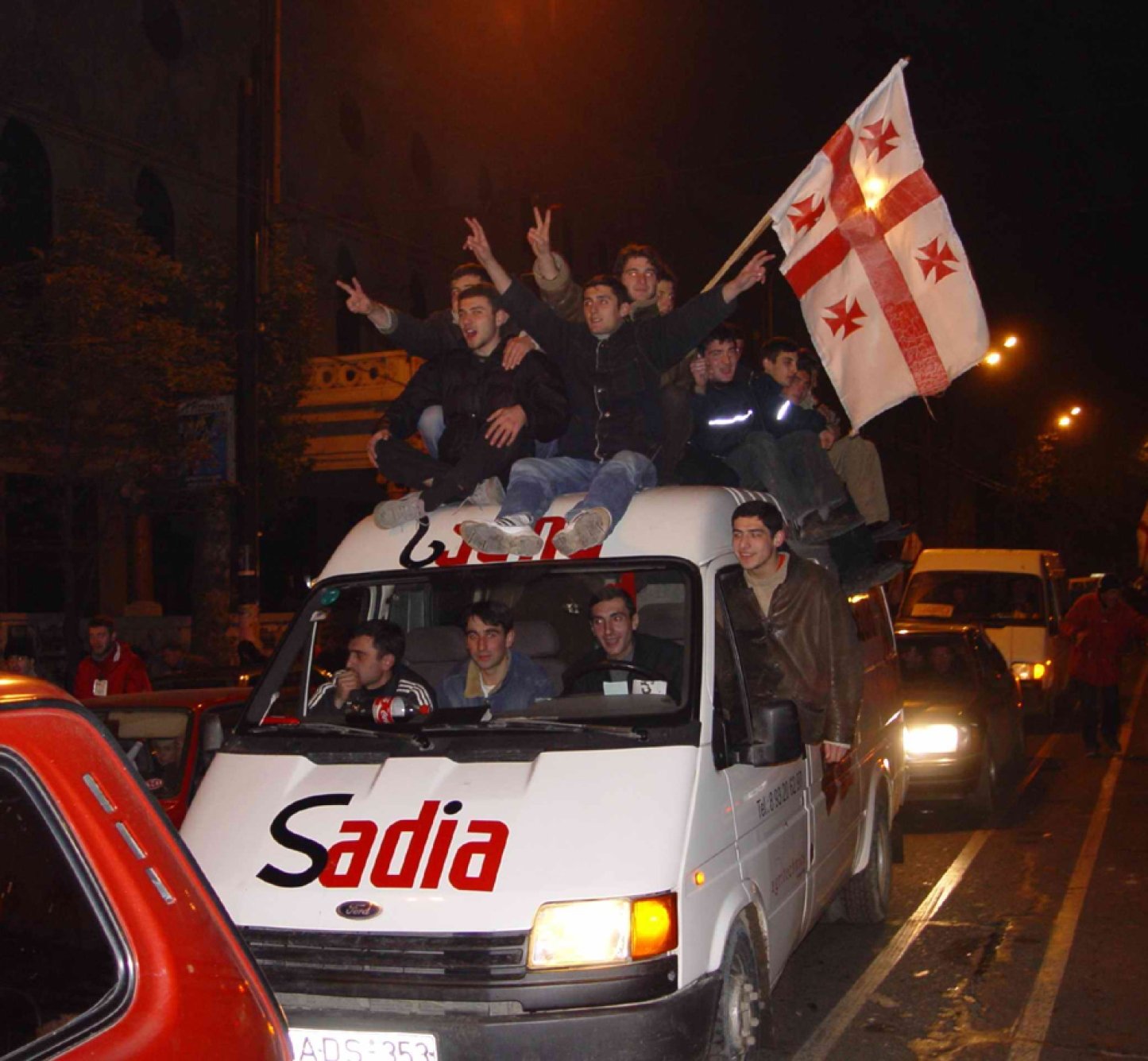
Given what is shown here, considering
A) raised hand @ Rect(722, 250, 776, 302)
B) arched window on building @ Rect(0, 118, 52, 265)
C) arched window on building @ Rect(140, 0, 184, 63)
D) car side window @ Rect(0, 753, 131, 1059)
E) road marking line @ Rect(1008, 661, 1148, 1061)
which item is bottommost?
road marking line @ Rect(1008, 661, 1148, 1061)

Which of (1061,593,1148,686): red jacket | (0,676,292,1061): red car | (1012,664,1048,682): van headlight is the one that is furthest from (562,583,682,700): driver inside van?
(1012,664,1048,682): van headlight

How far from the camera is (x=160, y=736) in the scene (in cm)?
713

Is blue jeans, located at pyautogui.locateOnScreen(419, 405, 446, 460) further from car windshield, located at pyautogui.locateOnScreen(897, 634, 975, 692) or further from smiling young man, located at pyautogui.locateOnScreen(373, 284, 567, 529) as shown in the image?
car windshield, located at pyautogui.locateOnScreen(897, 634, 975, 692)

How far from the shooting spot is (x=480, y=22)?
36156 millimetres

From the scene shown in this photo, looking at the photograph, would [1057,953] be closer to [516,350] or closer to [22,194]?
[516,350]


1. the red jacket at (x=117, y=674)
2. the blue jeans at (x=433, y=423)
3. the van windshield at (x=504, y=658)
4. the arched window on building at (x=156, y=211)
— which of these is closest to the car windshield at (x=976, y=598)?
the red jacket at (x=117, y=674)

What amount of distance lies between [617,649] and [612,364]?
1.34 metres

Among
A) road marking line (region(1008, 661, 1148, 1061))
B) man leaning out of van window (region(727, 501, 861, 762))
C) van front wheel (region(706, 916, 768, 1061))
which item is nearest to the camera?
van front wheel (region(706, 916, 768, 1061))

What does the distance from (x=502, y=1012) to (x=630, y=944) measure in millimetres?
407

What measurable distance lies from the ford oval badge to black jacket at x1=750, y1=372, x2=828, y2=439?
3607mm

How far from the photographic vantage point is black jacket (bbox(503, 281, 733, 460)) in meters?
6.05

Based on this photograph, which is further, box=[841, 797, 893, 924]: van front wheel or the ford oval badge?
box=[841, 797, 893, 924]: van front wheel

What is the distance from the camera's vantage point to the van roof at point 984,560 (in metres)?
17.4

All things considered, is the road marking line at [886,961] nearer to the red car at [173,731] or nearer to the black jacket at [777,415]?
the black jacket at [777,415]
